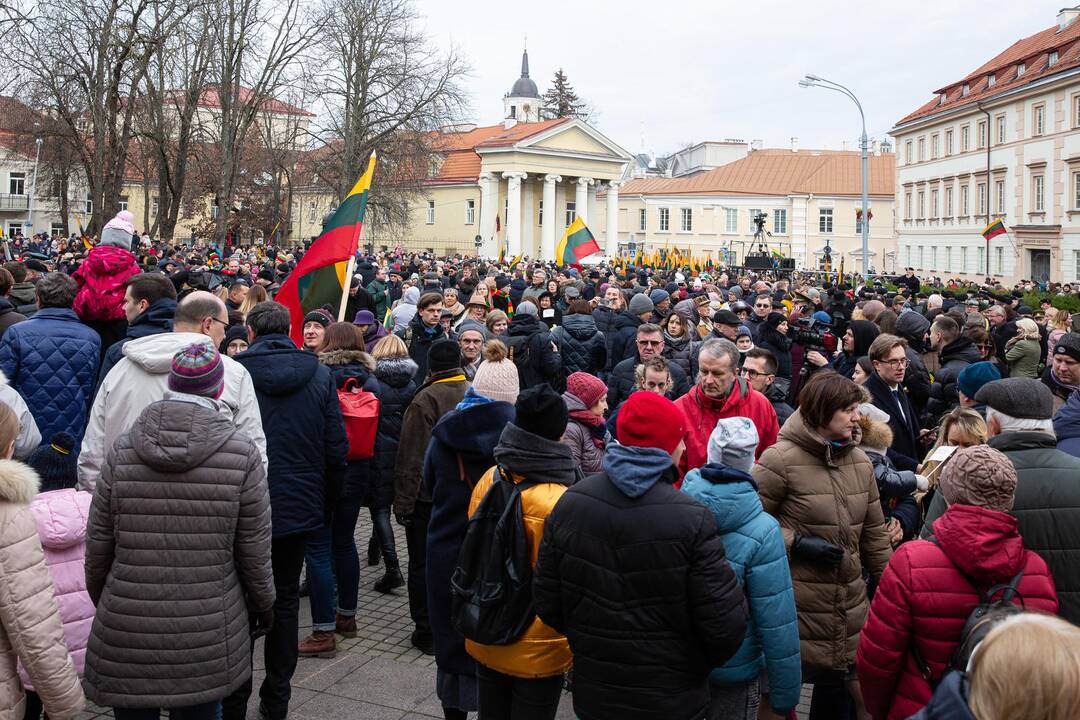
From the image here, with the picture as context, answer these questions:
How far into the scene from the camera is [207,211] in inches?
2443

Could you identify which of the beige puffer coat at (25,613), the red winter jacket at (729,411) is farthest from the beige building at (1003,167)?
the beige puffer coat at (25,613)

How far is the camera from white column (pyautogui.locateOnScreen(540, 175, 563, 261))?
230 ft

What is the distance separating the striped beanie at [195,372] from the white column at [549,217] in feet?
218

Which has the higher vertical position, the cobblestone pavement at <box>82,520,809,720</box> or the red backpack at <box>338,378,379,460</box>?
the red backpack at <box>338,378,379,460</box>

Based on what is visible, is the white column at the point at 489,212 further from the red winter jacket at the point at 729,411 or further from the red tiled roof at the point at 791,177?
the red winter jacket at the point at 729,411

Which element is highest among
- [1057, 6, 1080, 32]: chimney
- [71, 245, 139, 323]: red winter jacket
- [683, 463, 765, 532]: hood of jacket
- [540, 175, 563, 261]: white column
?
[1057, 6, 1080, 32]: chimney

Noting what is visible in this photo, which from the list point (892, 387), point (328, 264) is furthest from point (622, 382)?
point (328, 264)

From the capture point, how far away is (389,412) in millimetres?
6867

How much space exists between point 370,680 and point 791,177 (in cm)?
7689

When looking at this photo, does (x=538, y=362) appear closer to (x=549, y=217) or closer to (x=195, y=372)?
(x=195, y=372)

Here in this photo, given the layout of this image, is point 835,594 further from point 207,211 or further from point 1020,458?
point 207,211

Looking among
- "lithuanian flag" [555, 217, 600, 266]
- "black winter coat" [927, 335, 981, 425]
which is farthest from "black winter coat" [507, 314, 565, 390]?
"lithuanian flag" [555, 217, 600, 266]

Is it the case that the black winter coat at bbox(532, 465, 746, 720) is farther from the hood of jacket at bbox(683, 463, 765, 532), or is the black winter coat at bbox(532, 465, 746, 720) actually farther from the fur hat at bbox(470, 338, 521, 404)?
the fur hat at bbox(470, 338, 521, 404)

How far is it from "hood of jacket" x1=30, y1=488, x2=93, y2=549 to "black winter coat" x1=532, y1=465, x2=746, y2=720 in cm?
208
